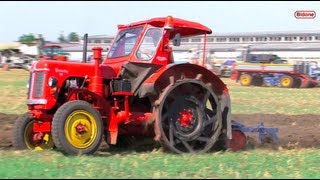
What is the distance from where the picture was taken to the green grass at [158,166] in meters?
5.62

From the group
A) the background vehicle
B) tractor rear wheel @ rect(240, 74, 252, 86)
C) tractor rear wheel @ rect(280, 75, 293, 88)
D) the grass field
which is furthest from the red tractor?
tractor rear wheel @ rect(240, 74, 252, 86)

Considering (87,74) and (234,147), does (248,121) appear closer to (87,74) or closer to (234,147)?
(234,147)

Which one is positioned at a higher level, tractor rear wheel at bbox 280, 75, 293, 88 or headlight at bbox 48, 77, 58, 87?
tractor rear wheel at bbox 280, 75, 293, 88

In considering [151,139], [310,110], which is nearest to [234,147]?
[151,139]

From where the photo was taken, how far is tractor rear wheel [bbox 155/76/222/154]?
777 centimetres

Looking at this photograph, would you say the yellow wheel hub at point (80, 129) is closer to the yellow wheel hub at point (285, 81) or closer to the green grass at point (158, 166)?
the green grass at point (158, 166)

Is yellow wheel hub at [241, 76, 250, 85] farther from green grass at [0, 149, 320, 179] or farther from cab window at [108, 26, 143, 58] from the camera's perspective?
green grass at [0, 149, 320, 179]

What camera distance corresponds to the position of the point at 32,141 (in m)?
8.15

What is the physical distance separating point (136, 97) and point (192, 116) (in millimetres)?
932

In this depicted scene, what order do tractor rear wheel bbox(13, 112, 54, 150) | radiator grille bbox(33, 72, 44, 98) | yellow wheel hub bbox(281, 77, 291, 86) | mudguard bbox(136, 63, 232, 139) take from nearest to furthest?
1. radiator grille bbox(33, 72, 44, 98)
2. mudguard bbox(136, 63, 232, 139)
3. tractor rear wheel bbox(13, 112, 54, 150)
4. yellow wheel hub bbox(281, 77, 291, 86)

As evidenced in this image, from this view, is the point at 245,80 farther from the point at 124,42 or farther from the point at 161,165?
the point at 161,165

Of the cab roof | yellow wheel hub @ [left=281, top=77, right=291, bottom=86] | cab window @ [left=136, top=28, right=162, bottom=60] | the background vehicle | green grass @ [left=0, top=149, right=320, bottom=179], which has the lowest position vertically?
green grass @ [left=0, top=149, right=320, bottom=179]

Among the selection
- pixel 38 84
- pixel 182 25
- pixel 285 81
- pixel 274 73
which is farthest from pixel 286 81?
pixel 38 84

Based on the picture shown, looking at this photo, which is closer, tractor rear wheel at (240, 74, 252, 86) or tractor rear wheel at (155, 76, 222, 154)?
tractor rear wheel at (155, 76, 222, 154)
